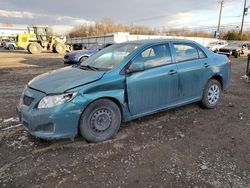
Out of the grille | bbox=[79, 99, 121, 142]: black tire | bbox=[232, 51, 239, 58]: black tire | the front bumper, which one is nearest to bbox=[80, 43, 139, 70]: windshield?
bbox=[79, 99, 121, 142]: black tire

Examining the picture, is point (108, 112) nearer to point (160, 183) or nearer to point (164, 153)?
point (164, 153)

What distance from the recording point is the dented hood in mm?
3219

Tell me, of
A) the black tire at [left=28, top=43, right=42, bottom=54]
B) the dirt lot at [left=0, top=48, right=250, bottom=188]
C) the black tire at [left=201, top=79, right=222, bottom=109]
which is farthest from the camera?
the black tire at [left=28, top=43, right=42, bottom=54]

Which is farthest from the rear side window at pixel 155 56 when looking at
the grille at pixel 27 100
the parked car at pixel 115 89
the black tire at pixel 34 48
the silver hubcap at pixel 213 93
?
the black tire at pixel 34 48

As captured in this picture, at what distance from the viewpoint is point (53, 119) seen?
3.09 m

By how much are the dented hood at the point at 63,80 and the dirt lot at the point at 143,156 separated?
3.01 ft

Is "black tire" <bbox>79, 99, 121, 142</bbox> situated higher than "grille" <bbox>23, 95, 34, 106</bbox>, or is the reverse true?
"grille" <bbox>23, 95, 34, 106</bbox>

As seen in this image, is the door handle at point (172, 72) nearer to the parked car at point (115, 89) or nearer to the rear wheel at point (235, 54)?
the parked car at point (115, 89)

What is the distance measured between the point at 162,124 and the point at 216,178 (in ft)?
5.57

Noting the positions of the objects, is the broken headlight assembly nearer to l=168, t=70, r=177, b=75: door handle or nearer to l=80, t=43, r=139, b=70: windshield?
l=80, t=43, r=139, b=70: windshield

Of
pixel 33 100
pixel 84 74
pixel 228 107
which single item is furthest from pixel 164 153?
pixel 228 107

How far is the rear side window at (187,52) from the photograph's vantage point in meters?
4.39

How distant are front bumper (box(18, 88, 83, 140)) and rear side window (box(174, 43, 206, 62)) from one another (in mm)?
2308

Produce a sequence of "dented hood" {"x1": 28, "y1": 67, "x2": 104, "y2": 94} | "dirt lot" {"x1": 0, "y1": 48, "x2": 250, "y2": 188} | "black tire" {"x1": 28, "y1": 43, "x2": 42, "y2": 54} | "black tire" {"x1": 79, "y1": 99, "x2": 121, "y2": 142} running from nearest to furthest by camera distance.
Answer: "dirt lot" {"x1": 0, "y1": 48, "x2": 250, "y2": 188} → "dented hood" {"x1": 28, "y1": 67, "x2": 104, "y2": 94} → "black tire" {"x1": 79, "y1": 99, "x2": 121, "y2": 142} → "black tire" {"x1": 28, "y1": 43, "x2": 42, "y2": 54}
